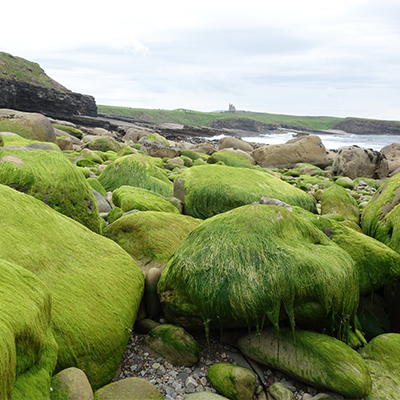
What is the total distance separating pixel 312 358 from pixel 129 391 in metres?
1.72

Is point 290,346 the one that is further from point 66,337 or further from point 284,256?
point 66,337

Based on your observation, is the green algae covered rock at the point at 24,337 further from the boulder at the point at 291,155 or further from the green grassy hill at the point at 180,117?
the green grassy hill at the point at 180,117

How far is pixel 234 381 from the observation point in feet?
9.70

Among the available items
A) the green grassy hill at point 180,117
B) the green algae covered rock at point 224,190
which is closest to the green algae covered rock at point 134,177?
the green algae covered rock at point 224,190

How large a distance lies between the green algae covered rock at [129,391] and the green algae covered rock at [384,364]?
198cm

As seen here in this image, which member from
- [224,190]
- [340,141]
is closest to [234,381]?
[224,190]

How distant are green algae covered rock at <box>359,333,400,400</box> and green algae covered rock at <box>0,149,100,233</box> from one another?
3.89 m

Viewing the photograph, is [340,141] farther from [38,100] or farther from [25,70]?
[25,70]

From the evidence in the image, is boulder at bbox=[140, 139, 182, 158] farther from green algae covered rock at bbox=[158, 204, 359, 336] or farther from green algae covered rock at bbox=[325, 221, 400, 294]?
green algae covered rock at bbox=[158, 204, 359, 336]

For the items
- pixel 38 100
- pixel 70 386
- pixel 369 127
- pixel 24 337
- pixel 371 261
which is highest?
pixel 369 127

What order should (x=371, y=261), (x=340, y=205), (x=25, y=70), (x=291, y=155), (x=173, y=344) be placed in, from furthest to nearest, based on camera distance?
(x=25, y=70) → (x=291, y=155) → (x=340, y=205) → (x=371, y=261) → (x=173, y=344)

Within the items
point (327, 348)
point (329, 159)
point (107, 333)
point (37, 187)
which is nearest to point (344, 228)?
point (327, 348)

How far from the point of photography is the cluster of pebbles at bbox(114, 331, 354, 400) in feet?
9.85

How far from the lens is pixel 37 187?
4496 millimetres
